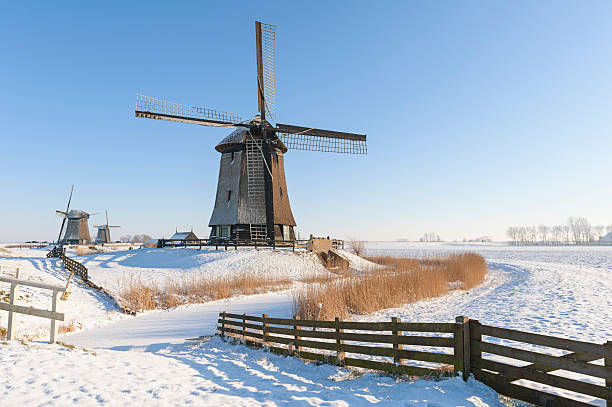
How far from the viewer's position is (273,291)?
18109mm

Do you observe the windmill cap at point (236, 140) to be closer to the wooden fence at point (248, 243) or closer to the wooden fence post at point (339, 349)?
the wooden fence at point (248, 243)

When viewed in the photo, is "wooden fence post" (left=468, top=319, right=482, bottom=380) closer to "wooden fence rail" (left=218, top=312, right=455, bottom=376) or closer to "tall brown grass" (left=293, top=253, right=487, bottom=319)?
"wooden fence rail" (left=218, top=312, right=455, bottom=376)

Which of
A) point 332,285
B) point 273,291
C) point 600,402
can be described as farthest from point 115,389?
point 273,291

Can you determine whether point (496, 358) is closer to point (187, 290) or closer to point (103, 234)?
point (187, 290)

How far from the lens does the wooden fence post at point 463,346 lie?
539 cm

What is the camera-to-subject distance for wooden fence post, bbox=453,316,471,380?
17.7 feet

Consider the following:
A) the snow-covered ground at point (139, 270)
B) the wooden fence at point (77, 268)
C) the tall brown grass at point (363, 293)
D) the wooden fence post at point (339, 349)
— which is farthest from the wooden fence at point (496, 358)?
the wooden fence at point (77, 268)

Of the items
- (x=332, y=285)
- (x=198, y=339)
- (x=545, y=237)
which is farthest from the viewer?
(x=545, y=237)

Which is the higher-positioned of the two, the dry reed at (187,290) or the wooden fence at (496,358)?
the wooden fence at (496,358)

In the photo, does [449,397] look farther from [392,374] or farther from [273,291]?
[273,291]

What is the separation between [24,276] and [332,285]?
51.5 ft

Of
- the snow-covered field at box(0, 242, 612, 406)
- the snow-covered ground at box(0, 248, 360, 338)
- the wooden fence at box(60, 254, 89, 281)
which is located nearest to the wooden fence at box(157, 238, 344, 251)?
the snow-covered ground at box(0, 248, 360, 338)

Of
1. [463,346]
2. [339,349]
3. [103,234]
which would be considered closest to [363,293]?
[339,349]

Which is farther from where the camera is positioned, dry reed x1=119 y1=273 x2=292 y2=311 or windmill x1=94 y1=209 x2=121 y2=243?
windmill x1=94 y1=209 x2=121 y2=243
